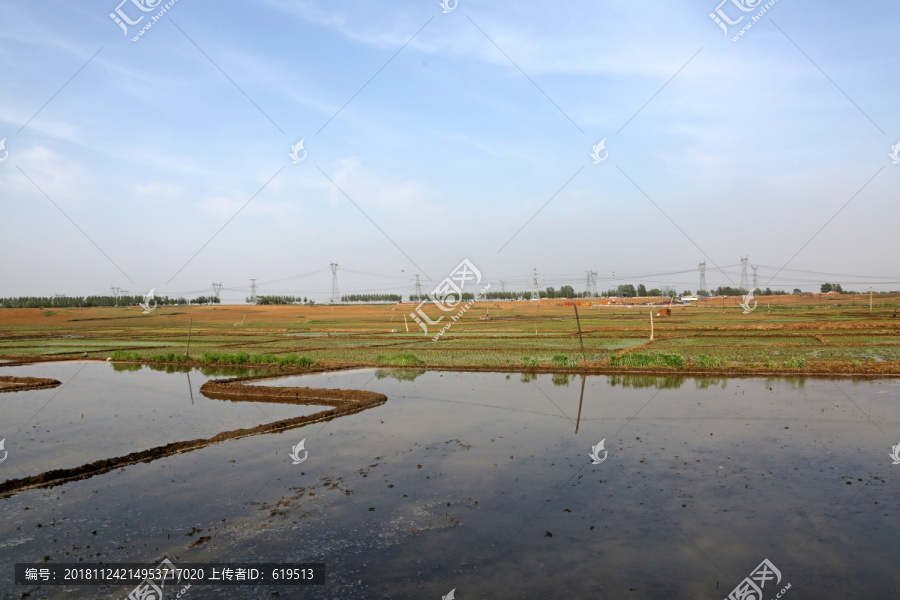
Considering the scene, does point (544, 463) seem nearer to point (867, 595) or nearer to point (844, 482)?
point (844, 482)

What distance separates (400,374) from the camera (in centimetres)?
2530

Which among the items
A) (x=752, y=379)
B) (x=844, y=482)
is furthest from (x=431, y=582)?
(x=752, y=379)

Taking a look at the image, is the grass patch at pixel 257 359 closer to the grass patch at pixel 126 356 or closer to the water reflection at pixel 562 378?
the grass patch at pixel 126 356

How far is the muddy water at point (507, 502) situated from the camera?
696cm

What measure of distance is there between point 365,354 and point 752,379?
1913 cm

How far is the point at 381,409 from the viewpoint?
17.4 metres

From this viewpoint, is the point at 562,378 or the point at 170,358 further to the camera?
the point at 170,358

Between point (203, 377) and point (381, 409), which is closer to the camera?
point (381, 409)

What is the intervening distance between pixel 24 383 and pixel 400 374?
14661mm

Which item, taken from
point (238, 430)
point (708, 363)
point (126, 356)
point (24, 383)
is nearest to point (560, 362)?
point (708, 363)
